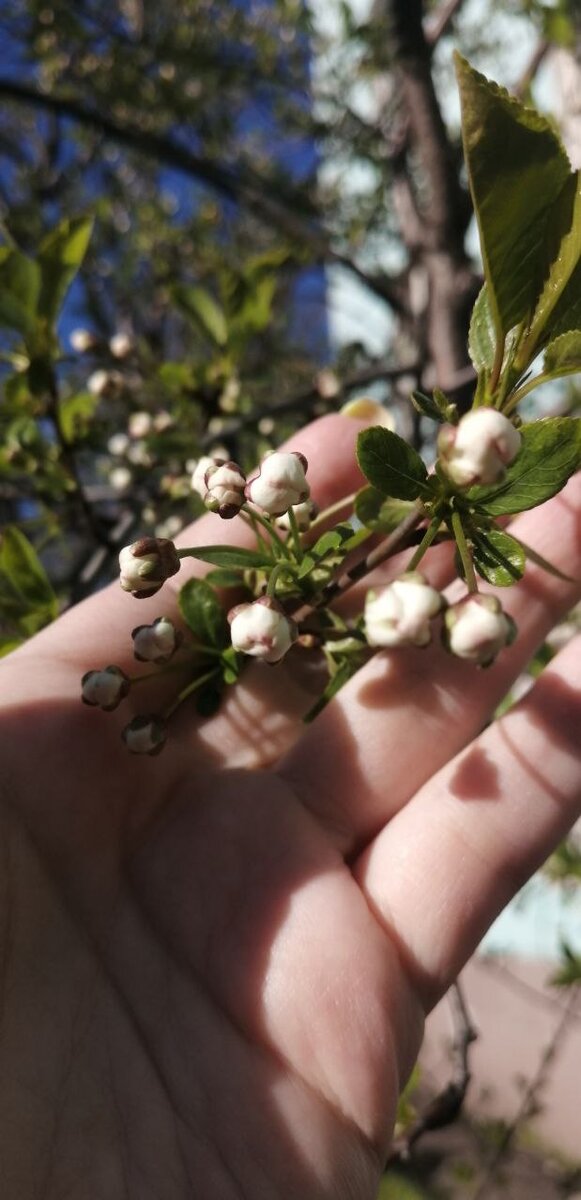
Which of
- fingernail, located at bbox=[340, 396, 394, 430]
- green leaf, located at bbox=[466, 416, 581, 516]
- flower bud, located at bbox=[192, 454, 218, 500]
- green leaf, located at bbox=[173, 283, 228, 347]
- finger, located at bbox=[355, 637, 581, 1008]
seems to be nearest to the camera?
green leaf, located at bbox=[466, 416, 581, 516]

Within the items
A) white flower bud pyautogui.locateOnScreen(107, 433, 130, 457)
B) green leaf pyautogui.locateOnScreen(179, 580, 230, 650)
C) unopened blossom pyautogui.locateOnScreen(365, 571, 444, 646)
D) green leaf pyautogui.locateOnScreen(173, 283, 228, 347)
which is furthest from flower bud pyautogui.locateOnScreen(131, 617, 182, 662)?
white flower bud pyautogui.locateOnScreen(107, 433, 130, 457)

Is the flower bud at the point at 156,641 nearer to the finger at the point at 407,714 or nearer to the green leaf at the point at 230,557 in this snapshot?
the green leaf at the point at 230,557

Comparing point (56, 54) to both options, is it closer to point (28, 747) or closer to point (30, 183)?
point (30, 183)

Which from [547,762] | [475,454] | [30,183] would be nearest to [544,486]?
[475,454]

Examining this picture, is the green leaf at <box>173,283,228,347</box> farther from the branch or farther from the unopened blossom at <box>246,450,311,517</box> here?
the unopened blossom at <box>246,450,311,517</box>

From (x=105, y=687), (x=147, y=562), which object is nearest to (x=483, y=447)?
(x=147, y=562)

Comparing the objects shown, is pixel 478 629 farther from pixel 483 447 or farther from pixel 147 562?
pixel 147 562
